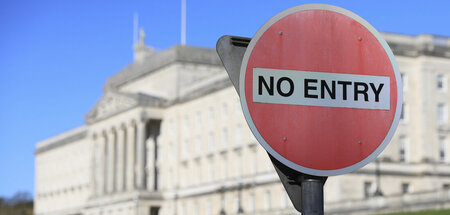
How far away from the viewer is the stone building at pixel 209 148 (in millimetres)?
81938

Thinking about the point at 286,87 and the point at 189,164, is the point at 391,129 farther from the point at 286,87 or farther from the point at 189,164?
the point at 189,164

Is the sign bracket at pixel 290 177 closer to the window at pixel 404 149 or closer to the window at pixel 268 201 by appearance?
the window at pixel 404 149

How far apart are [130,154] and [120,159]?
2640 millimetres

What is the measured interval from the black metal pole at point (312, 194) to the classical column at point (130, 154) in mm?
100233

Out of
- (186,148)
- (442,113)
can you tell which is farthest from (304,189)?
(186,148)

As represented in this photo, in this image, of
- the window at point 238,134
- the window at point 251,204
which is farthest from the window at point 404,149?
the window at point 238,134

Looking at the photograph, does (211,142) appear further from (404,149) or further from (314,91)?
(314,91)

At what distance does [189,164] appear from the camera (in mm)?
101875

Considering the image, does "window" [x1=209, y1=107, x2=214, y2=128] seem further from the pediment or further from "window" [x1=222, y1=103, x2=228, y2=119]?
the pediment

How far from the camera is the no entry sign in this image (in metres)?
5.39

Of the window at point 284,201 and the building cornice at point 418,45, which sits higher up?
the building cornice at point 418,45

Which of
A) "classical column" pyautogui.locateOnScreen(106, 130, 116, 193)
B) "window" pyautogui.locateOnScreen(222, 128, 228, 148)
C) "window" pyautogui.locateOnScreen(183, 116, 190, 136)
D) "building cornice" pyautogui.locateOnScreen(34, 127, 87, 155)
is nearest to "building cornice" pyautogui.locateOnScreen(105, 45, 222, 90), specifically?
"window" pyautogui.locateOnScreen(183, 116, 190, 136)

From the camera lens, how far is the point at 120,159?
356ft

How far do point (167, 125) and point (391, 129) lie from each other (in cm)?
9998
